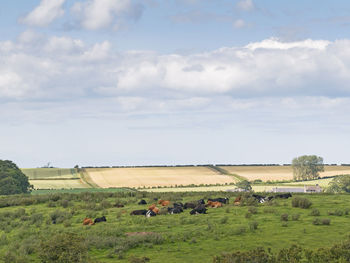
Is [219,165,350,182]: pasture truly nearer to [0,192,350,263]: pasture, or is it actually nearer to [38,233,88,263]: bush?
[0,192,350,263]: pasture

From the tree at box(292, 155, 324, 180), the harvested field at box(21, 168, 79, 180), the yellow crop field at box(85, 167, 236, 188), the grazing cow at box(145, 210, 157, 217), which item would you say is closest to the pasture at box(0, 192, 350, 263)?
the grazing cow at box(145, 210, 157, 217)

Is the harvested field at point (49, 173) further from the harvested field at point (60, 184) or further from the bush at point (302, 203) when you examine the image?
the bush at point (302, 203)

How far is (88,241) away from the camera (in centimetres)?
3481

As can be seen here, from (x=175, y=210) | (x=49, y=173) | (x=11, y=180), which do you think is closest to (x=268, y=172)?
(x=49, y=173)

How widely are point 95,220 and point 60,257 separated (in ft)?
47.7

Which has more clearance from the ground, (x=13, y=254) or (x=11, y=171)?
(x=11, y=171)

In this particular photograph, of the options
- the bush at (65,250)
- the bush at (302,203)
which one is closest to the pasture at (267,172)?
the bush at (302,203)

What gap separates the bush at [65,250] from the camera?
29.1 metres

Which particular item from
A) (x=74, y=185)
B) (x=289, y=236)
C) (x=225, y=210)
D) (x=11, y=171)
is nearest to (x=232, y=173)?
(x=74, y=185)

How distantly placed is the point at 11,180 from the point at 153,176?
158 ft

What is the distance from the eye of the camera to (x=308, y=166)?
588ft

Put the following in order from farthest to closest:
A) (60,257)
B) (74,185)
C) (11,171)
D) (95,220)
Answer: (74,185) < (11,171) < (95,220) < (60,257)

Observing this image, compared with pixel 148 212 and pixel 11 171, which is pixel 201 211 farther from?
pixel 11 171

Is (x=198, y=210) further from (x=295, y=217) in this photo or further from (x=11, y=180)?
(x=11, y=180)
